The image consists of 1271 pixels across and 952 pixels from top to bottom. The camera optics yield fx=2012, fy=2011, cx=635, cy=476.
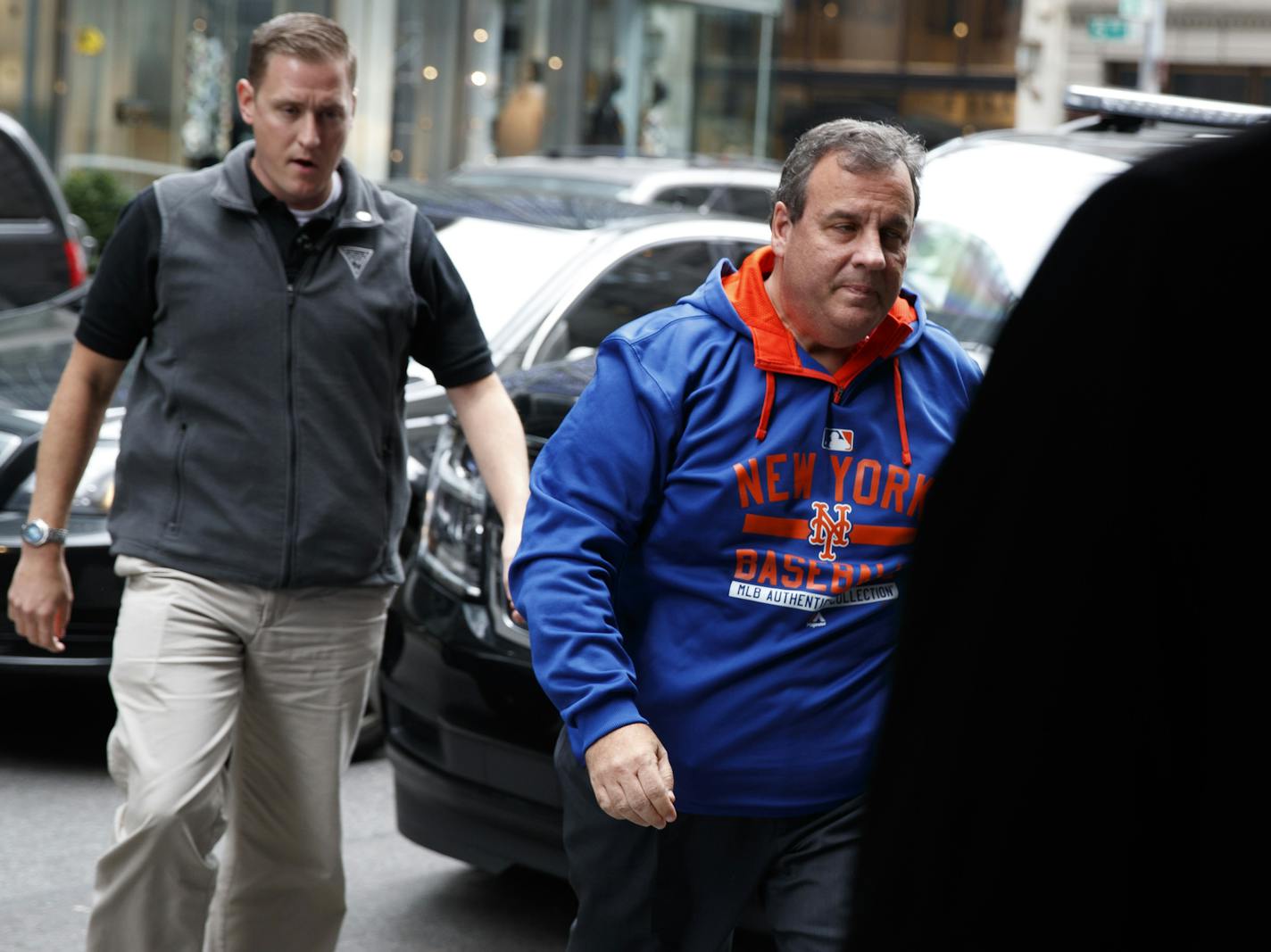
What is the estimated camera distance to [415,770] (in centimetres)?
→ 456

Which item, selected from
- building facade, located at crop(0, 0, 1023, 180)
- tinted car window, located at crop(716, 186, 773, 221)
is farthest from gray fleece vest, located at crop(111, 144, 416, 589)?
building facade, located at crop(0, 0, 1023, 180)

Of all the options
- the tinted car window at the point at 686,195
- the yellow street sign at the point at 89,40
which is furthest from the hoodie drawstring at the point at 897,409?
the yellow street sign at the point at 89,40

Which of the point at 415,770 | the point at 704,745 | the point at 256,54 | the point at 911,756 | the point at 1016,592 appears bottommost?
the point at 415,770

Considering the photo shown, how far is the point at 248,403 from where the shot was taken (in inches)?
148

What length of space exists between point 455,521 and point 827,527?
194 centimetres

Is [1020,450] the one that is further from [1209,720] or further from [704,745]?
[704,745]

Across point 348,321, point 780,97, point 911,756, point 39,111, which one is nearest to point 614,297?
point 348,321

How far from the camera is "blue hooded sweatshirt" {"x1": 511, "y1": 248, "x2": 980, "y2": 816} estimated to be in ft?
9.70

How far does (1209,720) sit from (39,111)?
71.8 feet

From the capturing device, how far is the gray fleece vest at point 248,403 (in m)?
3.75

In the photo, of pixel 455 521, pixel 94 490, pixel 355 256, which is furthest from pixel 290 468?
pixel 94 490

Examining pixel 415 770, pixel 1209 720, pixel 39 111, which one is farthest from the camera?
pixel 39 111

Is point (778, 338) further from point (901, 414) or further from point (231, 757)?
point (231, 757)

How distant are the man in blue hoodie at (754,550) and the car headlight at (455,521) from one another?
5.23 feet
